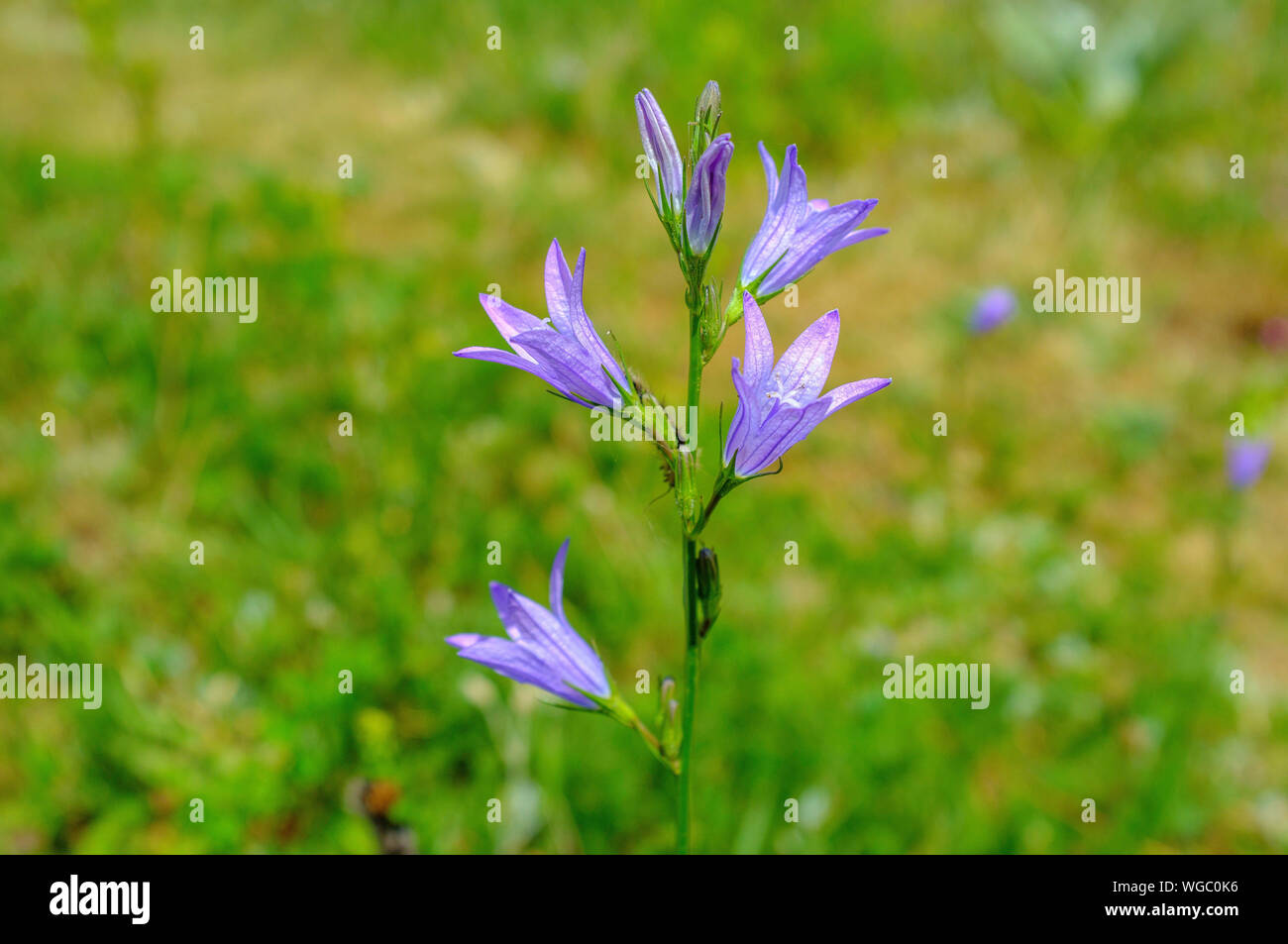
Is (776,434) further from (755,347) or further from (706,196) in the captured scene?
(706,196)

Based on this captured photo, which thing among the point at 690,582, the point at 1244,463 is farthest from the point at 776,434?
the point at 1244,463

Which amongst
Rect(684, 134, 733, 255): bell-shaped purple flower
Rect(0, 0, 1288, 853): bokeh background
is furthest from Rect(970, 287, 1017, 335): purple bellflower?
Rect(684, 134, 733, 255): bell-shaped purple flower

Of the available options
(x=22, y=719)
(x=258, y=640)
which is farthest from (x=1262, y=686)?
(x=22, y=719)

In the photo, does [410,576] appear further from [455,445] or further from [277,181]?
[277,181]

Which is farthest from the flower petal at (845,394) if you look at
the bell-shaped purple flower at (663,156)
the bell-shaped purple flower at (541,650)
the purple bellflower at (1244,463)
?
the purple bellflower at (1244,463)

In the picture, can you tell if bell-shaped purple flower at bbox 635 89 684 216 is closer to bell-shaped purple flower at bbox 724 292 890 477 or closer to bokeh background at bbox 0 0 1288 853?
bell-shaped purple flower at bbox 724 292 890 477
